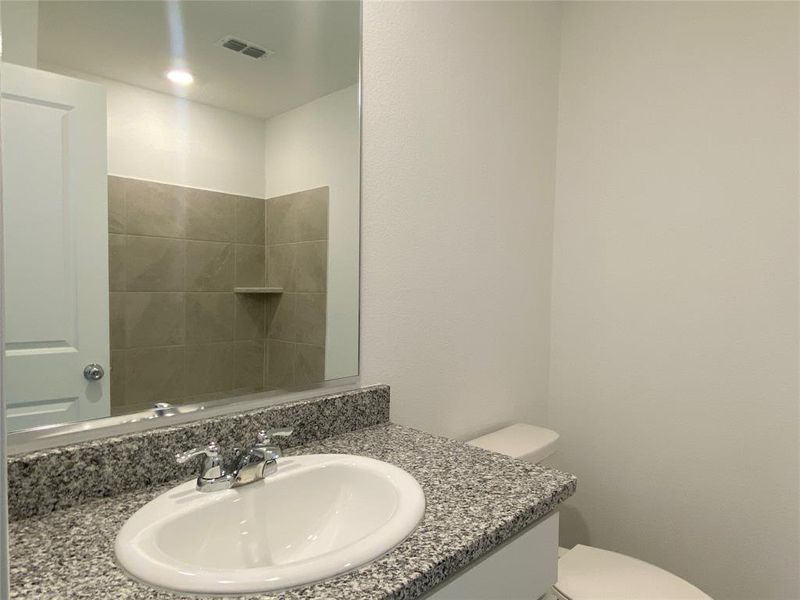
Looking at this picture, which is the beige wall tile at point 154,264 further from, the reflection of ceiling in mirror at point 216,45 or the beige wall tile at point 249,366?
the reflection of ceiling in mirror at point 216,45

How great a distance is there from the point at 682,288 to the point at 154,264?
5.07 ft

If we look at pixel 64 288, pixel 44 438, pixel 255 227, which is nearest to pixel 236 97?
→ pixel 255 227

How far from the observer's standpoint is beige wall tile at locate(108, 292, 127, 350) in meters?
0.90

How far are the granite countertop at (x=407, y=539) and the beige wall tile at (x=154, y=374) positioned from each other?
16 centimetres

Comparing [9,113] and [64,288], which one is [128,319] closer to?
[64,288]

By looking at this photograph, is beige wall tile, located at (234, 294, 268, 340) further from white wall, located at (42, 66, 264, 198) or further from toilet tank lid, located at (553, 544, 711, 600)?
toilet tank lid, located at (553, 544, 711, 600)

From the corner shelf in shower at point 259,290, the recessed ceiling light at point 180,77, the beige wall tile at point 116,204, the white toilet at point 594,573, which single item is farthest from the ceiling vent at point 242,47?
the white toilet at point 594,573

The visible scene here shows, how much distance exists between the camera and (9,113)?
2.56ft

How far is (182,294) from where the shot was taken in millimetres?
991

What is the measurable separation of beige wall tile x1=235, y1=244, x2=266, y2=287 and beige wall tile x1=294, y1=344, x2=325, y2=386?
0.59 ft

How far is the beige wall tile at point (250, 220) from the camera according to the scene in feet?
3.51

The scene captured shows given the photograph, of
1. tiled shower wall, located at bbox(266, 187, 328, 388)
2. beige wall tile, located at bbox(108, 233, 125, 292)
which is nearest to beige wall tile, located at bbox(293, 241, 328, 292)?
tiled shower wall, located at bbox(266, 187, 328, 388)

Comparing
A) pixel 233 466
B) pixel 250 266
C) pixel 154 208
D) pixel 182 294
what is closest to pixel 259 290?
pixel 250 266

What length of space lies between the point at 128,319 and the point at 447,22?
1.17 m
